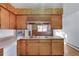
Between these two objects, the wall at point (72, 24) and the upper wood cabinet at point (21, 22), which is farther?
the wall at point (72, 24)

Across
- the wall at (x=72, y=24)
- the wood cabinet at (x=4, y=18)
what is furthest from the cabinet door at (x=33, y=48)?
the wall at (x=72, y=24)

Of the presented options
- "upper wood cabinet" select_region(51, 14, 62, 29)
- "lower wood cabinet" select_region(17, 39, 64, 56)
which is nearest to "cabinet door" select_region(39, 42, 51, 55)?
"lower wood cabinet" select_region(17, 39, 64, 56)

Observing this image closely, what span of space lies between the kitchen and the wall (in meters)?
0.92

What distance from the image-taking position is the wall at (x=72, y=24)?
540cm

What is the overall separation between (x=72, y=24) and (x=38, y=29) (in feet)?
6.42

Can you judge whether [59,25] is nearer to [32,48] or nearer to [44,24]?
[44,24]

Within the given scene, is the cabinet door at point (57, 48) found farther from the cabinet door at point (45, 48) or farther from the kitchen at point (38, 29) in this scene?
the cabinet door at point (45, 48)

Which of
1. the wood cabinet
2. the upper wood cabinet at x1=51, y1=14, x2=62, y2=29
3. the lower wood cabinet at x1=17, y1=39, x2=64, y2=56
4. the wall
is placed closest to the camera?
the wood cabinet

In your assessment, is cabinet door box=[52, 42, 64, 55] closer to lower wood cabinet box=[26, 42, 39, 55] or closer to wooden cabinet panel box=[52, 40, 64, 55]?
wooden cabinet panel box=[52, 40, 64, 55]

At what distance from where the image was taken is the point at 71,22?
607cm

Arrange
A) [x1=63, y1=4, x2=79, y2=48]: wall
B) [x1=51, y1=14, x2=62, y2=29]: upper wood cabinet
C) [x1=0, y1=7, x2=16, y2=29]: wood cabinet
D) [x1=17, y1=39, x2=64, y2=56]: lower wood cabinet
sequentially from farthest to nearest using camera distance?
[x1=63, y1=4, x2=79, y2=48]: wall, [x1=51, y1=14, x2=62, y2=29]: upper wood cabinet, [x1=17, y1=39, x2=64, y2=56]: lower wood cabinet, [x1=0, y1=7, x2=16, y2=29]: wood cabinet

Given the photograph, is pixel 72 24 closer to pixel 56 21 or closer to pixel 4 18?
pixel 56 21

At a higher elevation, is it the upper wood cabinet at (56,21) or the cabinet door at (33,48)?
the upper wood cabinet at (56,21)

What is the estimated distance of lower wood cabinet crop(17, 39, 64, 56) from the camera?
13.9 feet
